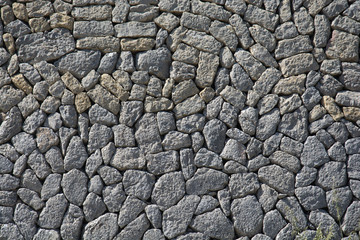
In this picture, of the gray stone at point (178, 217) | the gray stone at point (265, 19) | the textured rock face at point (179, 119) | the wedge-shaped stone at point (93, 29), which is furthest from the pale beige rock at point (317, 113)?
the wedge-shaped stone at point (93, 29)

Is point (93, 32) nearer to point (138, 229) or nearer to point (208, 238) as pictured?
point (138, 229)

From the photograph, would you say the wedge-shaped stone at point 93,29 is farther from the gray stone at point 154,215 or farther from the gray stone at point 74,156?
the gray stone at point 154,215

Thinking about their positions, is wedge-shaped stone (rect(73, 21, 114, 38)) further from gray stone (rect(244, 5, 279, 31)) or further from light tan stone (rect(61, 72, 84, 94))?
gray stone (rect(244, 5, 279, 31))

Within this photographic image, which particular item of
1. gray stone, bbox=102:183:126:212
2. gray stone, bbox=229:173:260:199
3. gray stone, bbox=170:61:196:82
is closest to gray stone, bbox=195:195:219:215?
gray stone, bbox=229:173:260:199

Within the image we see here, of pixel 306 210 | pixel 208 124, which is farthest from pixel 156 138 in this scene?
pixel 306 210

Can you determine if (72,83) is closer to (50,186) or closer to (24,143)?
(24,143)

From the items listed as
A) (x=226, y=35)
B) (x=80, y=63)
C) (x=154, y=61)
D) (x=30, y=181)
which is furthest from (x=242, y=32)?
(x=30, y=181)

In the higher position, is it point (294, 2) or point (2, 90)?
point (294, 2)
